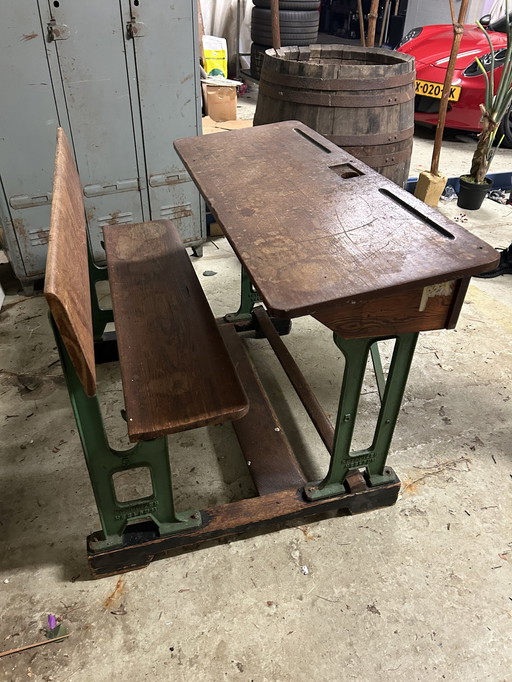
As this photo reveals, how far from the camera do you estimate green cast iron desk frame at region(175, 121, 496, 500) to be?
4.00 feet

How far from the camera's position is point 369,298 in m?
1.19

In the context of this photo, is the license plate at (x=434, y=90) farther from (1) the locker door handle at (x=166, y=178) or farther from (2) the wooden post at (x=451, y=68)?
(1) the locker door handle at (x=166, y=178)

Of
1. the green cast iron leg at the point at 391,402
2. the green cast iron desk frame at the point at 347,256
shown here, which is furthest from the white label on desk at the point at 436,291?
the green cast iron leg at the point at 391,402

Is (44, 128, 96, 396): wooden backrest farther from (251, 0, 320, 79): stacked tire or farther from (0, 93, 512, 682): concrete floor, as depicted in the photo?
(251, 0, 320, 79): stacked tire

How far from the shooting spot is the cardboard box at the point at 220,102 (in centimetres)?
455

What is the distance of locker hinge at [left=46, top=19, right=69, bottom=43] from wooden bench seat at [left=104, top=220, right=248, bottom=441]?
3.30ft

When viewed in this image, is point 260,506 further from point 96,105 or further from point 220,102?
point 220,102

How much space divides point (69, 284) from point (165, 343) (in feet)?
1.60

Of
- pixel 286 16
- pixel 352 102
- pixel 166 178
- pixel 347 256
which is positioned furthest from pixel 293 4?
pixel 347 256

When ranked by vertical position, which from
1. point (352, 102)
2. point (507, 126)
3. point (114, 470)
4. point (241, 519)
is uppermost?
point (352, 102)

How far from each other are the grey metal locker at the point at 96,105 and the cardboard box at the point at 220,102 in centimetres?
190

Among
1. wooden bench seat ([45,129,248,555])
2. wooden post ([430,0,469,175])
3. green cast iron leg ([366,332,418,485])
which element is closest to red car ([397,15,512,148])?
wooden post ([430,0,469,175])

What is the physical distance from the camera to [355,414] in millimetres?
1535

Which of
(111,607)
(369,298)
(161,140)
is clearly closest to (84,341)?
(369,298)
